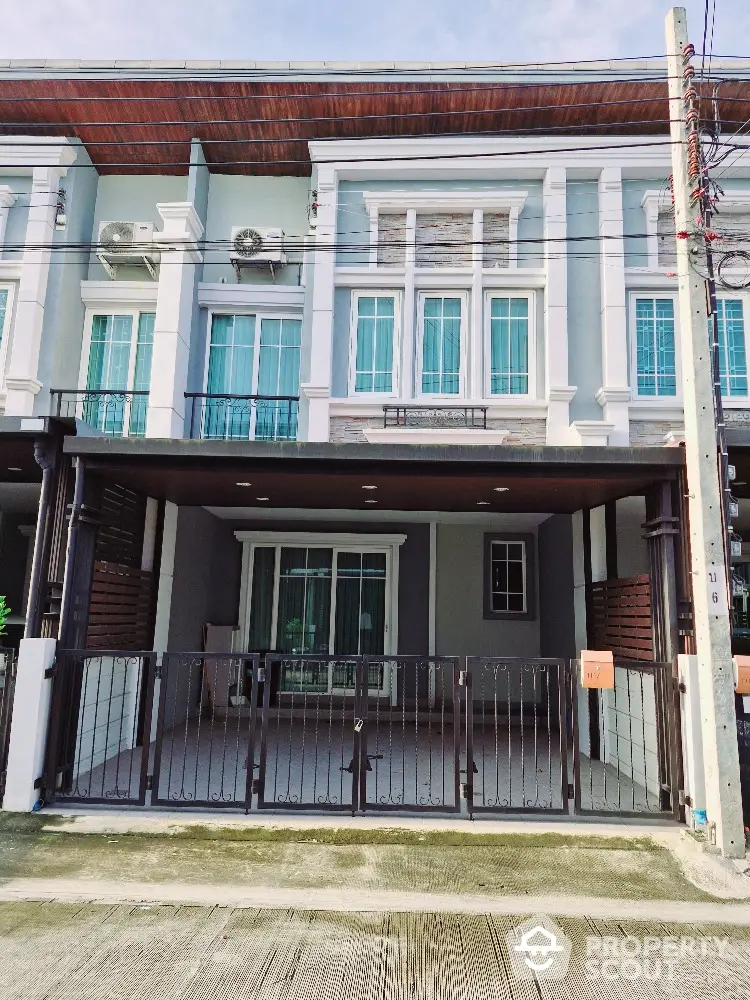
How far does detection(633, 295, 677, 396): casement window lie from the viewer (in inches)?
376

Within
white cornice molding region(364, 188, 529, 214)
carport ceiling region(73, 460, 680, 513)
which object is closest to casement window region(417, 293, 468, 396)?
white cornice molding region(364, 188, 529, 214)

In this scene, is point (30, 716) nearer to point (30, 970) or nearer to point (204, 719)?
point (30, 970)

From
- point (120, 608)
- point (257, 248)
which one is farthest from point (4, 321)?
point (120, 608)

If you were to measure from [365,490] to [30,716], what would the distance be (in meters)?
3.73

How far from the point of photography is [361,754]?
539cm

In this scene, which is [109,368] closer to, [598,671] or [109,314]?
[109,314]

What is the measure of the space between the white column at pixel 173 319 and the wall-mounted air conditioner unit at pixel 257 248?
626 millimetres

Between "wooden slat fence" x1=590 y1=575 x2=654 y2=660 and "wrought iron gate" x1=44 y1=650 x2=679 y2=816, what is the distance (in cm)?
31

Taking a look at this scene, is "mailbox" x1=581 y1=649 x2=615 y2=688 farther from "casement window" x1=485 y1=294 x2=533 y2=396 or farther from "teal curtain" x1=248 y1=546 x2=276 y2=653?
"teal curtain" x1=248 y1=546 x2=276 y2=653

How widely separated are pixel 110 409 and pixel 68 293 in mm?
1926

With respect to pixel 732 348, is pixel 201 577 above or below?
below

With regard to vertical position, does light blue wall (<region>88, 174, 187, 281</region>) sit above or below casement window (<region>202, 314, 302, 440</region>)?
above

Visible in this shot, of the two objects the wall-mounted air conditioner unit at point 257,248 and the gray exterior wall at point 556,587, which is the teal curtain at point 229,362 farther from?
the gray exterior wall at point 556,587

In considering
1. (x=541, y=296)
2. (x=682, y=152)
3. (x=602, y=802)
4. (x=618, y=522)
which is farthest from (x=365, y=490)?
(x=541, y=296)
